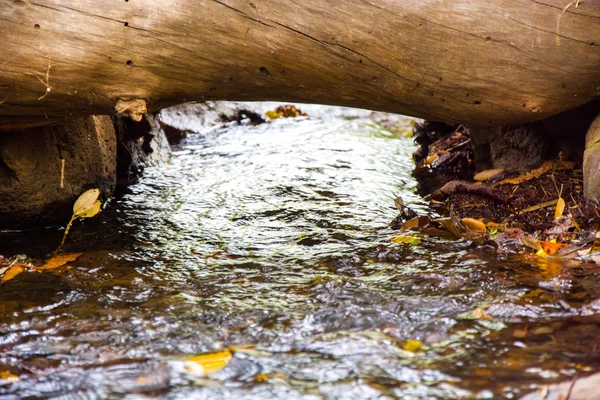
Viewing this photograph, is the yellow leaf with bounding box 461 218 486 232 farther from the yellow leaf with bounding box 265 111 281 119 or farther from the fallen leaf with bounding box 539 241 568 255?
the yellow leaf with bounding box 265 111 281 119

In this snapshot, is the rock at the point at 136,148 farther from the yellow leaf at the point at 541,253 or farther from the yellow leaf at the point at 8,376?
the yellow leaf at the point at 541,253

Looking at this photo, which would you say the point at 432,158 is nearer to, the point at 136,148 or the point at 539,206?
the point at 539,206

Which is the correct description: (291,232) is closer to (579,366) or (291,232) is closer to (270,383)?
(270,383)

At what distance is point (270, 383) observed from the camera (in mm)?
2398

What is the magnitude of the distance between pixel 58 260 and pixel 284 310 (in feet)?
5.35

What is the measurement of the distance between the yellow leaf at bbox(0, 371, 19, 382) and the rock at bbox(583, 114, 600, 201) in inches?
135

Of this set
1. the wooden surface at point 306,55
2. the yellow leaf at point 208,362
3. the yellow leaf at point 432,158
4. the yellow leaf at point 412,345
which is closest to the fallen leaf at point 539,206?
the wooden surface at point 306,55

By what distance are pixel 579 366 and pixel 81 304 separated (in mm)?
2300

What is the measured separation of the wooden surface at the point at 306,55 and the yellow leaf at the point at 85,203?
22.3 inches

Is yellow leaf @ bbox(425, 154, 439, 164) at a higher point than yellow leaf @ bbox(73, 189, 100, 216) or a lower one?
higher

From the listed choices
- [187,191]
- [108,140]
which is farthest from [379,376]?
[108,140]

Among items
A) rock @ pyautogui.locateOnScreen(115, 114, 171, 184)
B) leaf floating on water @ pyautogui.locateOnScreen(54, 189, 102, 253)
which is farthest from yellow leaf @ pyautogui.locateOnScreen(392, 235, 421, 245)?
rock @ pyautogui.locateOnScreen(115, 114, 171, 184)

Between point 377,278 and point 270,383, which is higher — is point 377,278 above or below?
above

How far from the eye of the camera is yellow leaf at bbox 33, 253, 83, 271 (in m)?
3.68
